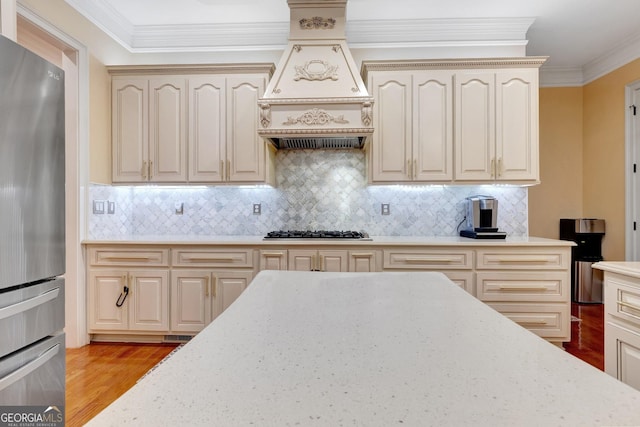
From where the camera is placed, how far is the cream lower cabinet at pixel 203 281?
9.25ft

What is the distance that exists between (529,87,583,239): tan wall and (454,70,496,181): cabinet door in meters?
1.75

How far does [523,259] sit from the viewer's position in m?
2.73

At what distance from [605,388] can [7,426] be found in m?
1.60

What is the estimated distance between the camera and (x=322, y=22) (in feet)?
8.81

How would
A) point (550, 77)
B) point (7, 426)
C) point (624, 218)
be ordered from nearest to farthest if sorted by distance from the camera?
point (7, 426) < point (624, 218) < point (550, 77)

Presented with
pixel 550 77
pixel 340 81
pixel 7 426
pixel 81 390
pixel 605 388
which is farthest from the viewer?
pixel 550 77

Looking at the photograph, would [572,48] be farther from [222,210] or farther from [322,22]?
[222,210]

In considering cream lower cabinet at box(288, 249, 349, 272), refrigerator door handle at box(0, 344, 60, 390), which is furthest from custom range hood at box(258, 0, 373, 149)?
refrigerator door handle at box(0, 344, 60, 390)

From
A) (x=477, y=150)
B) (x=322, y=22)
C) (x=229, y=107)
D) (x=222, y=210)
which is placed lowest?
(x=222, y=210)

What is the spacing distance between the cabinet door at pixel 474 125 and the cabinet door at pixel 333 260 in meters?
1.28

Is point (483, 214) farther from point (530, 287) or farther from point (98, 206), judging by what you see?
point (98, 206)

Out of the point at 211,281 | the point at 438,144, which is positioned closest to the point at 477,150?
the point at 438,144

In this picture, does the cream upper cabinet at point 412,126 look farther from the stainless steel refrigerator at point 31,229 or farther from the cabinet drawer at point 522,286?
the stainless steel refrigerator at point 31,229

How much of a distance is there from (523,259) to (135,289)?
10.4 feet
